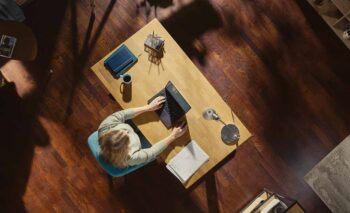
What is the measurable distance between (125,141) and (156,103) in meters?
0.49

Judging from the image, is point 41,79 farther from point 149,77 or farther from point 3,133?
point 149,77

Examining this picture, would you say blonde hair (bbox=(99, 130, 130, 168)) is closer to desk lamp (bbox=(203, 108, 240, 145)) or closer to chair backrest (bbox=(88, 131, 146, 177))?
chair backrest (bbox=(88, 131, 146, 177))

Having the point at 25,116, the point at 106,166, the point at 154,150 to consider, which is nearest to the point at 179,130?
the point at 154,150

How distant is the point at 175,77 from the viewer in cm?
333

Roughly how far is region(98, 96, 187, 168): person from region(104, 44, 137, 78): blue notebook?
37cm

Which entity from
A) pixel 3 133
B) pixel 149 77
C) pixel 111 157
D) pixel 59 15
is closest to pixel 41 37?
pixel 59 15

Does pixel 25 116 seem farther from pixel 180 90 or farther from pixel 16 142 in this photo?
pixel 180 90

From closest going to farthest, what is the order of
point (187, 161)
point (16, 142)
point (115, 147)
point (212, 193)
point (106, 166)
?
point (115, 147)
point (106, 166)
point (187, 161)
point (212, 193)
point (16, 142)

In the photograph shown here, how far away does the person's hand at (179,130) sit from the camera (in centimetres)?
320

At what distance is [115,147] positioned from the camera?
2893 millimetres

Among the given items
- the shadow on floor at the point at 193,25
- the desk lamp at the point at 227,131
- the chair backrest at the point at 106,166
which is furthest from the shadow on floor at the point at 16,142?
the desk lamp at the point at 227,131

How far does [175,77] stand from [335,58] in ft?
7.32

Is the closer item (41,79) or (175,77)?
(175,77)

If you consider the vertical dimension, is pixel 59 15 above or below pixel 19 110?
above
